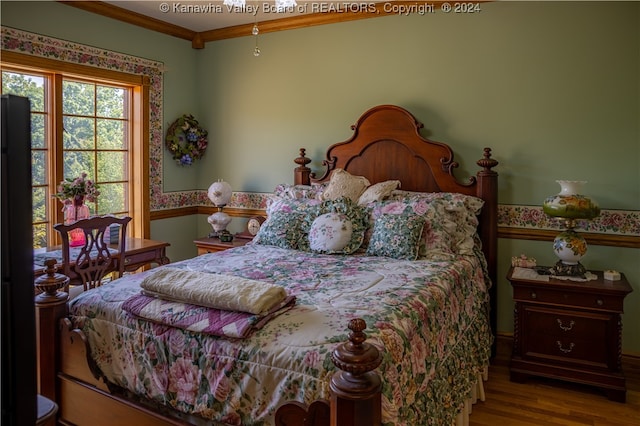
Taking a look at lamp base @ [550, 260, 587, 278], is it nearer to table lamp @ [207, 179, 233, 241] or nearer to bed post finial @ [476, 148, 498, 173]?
bed post finial @ [476, 148, 498, 173]

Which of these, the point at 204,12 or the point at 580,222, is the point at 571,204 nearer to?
the point at 580,222

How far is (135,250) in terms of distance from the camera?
3344 mm

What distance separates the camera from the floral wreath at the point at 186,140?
4.41 metres

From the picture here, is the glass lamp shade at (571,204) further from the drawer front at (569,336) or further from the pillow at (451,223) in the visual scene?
the drawer front at (569,336)

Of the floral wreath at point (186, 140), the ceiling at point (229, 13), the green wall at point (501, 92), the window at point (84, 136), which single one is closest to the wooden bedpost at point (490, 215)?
the green wall at point (501, 92)

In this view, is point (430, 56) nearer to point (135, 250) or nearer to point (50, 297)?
point (135, 250)

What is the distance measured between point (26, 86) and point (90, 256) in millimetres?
1345

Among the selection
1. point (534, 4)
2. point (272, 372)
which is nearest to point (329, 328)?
point (272, 372)

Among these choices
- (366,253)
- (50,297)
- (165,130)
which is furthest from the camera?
(165,130)

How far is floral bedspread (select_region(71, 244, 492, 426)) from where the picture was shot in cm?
162

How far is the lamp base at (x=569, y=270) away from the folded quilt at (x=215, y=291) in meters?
1.92

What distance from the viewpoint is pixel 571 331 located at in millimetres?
2896

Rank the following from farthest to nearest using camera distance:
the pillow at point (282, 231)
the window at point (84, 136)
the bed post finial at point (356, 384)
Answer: the window at point (84, 136), the pillow at point (282, 231), the bed post finial at point (356, 384)

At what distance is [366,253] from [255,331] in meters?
1.43
